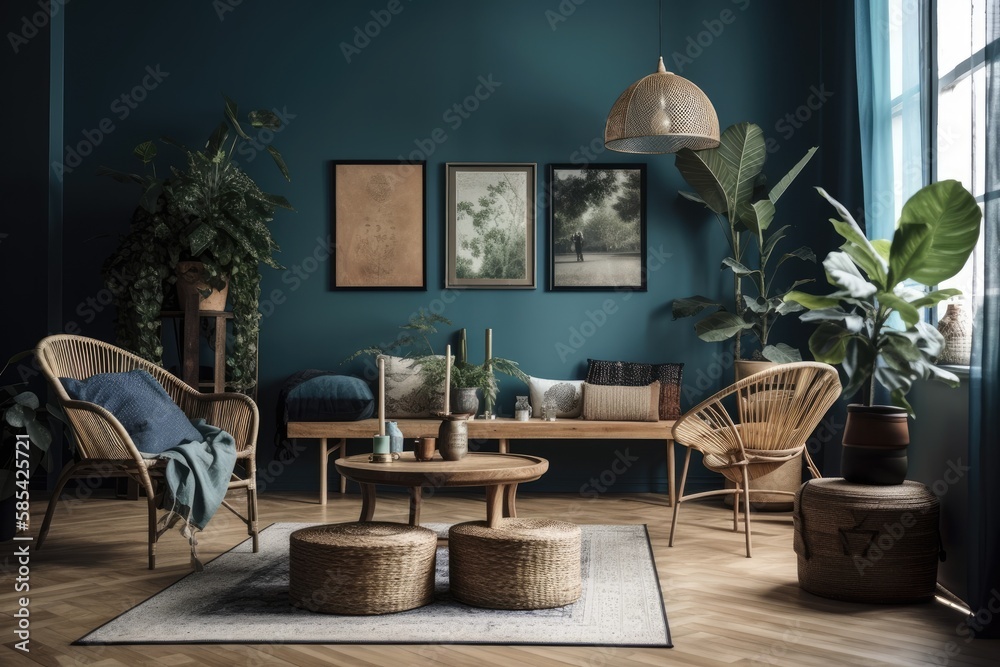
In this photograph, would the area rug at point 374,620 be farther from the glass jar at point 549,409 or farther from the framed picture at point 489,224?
the framed picture at point 489,224

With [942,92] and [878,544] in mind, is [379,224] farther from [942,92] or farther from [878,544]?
[878,544]

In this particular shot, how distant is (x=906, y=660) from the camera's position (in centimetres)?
249

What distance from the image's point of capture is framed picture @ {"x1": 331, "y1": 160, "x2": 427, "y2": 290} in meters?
5.66

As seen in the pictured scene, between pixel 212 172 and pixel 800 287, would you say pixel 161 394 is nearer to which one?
pixel 212 172

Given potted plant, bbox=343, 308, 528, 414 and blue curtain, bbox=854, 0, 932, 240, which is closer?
blue curtain, bbox=854, 0, 932, 240

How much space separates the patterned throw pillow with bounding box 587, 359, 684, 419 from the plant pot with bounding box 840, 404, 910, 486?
7.04 ft

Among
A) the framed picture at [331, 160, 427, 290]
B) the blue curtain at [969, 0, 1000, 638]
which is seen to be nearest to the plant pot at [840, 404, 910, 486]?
the blue curtain at [969, 0, 1000, 638]

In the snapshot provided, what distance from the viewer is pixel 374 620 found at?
2.80m

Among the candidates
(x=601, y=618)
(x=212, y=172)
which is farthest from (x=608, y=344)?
(x=601, y=618)

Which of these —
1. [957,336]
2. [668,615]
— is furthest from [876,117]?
[668,615]

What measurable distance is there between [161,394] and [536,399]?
2.20 meters

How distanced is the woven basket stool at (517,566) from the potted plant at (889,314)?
1.08m

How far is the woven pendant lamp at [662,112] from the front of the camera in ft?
14.8

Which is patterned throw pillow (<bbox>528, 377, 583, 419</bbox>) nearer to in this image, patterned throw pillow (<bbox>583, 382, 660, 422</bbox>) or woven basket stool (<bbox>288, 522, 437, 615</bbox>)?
patterned throw pillow (<bbox>583, 382, 660, 422</bbox>)
